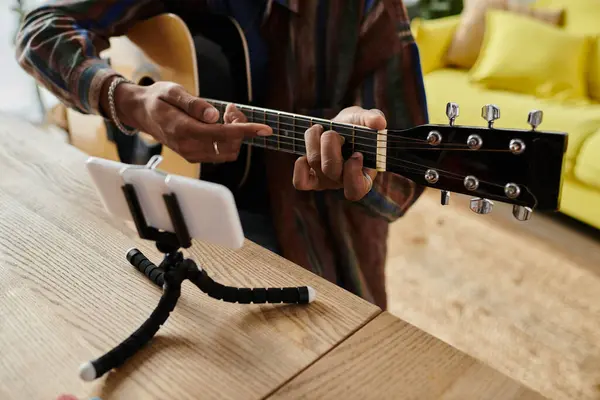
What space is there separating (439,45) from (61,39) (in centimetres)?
196

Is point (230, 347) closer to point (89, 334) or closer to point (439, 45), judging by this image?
point (89, 334)

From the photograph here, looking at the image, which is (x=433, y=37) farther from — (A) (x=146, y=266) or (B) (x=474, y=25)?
(A) (x=146, y=266)

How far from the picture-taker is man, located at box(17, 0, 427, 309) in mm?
785

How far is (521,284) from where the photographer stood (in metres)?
1.63

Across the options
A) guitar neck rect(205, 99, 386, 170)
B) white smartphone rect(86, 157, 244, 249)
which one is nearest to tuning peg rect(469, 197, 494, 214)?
Result: guitar neck rect(205, 99, 386, 170)

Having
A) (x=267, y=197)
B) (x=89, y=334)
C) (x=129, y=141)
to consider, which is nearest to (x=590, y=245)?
(x=267, y=197)

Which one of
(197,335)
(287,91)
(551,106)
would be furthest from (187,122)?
(551,106)

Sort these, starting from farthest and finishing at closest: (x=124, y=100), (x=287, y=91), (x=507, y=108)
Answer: (x=507, y=108), (x=287, y=91), (x=124, y=100)

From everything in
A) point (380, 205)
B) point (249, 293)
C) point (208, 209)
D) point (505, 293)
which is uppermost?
point (208, 209)

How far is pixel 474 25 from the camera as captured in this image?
94.7 inches

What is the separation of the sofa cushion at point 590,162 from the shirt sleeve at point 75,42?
1378 mm

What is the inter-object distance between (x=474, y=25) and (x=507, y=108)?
66 cm

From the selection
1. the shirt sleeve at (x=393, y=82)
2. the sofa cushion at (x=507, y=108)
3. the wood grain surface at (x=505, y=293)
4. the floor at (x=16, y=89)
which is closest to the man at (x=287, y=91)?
the shirt sleeve at (x=393, y=82)

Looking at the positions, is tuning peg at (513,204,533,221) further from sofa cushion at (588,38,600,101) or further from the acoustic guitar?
sofa cushion at (588,38,600,101)
